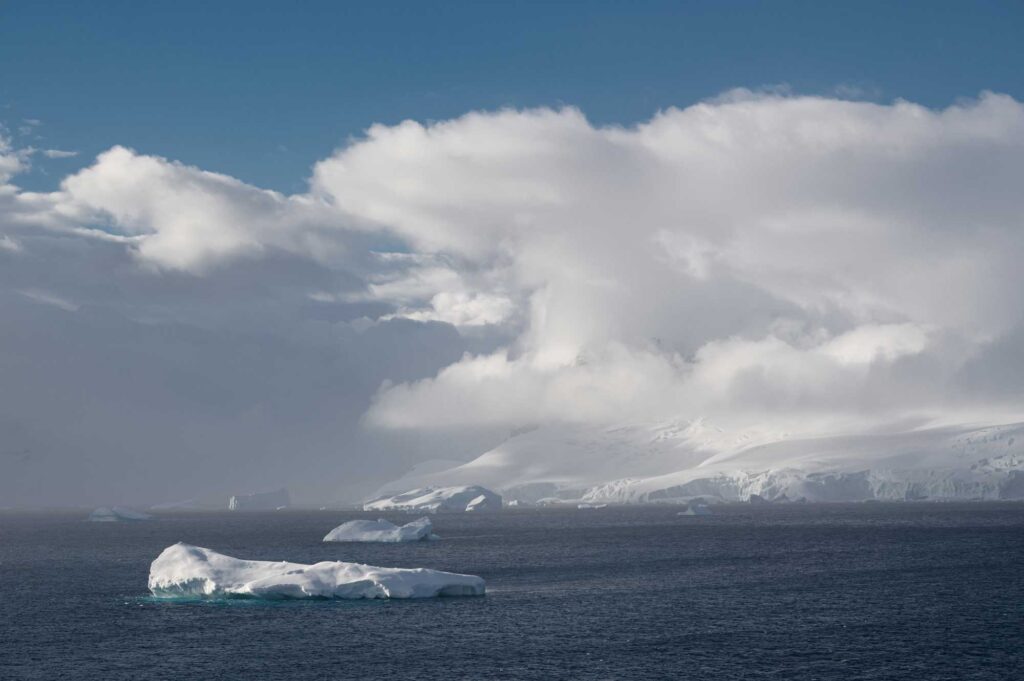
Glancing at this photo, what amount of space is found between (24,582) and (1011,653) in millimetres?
83789

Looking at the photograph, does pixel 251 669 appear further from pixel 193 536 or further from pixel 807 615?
pixel 193 536

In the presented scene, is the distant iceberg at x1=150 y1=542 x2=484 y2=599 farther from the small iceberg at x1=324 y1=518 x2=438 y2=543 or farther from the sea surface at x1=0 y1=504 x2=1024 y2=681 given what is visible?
the small iceberg at x1=324 y1=518 x2=438 y2=543

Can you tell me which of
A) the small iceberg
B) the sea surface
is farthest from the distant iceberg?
the small iceberg

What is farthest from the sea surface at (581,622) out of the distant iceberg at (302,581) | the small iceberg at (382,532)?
the small iceberg at (382,532)

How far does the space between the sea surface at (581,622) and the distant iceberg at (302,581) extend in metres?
1.00

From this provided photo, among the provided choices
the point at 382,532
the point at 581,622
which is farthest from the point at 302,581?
the point at 382,532

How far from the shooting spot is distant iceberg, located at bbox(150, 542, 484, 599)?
7975 cm

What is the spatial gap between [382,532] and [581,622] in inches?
3298

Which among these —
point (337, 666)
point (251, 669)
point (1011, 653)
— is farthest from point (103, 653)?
point (1011, 653)

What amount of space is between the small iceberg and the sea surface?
2468 centimetres

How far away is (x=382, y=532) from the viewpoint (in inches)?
5881

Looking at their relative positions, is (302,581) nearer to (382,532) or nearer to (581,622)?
(581,622)

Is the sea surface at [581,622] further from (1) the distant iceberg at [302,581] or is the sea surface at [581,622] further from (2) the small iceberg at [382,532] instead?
(2) the small iceberg at [382,532]

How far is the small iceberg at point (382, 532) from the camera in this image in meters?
148
